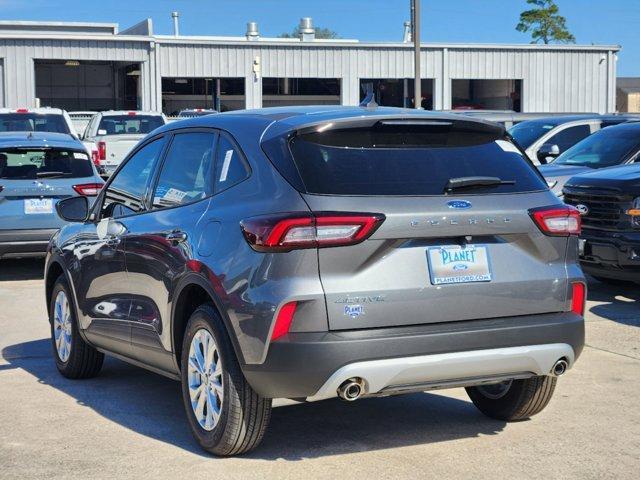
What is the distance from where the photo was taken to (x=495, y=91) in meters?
58.9

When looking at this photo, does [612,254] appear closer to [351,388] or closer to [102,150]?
[351,388]

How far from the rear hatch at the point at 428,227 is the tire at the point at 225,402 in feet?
2.08

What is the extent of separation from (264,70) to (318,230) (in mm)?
41388

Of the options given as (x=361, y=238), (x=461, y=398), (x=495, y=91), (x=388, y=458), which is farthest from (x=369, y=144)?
(x=495, y=91)

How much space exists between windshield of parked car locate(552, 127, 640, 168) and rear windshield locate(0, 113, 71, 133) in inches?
384

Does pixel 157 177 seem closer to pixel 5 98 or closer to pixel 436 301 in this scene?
pixel 436 301

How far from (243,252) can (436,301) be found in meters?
0.93

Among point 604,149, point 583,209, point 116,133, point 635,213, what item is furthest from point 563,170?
point 116,133

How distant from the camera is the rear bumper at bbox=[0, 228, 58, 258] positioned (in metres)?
12.5

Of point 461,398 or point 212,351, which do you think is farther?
point 461,398

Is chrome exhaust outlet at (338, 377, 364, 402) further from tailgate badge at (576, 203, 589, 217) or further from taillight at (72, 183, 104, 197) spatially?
taillight at (72, 183, 104, 197)

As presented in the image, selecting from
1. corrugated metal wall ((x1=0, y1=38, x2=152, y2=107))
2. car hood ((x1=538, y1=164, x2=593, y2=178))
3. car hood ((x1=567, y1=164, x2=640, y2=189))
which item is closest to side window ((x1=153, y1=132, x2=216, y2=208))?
car hood ((x1=567, y1=164, x2=640, y2=189))

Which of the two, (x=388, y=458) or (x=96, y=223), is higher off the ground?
(x=96, y=223)

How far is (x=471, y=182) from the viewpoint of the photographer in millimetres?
5188
